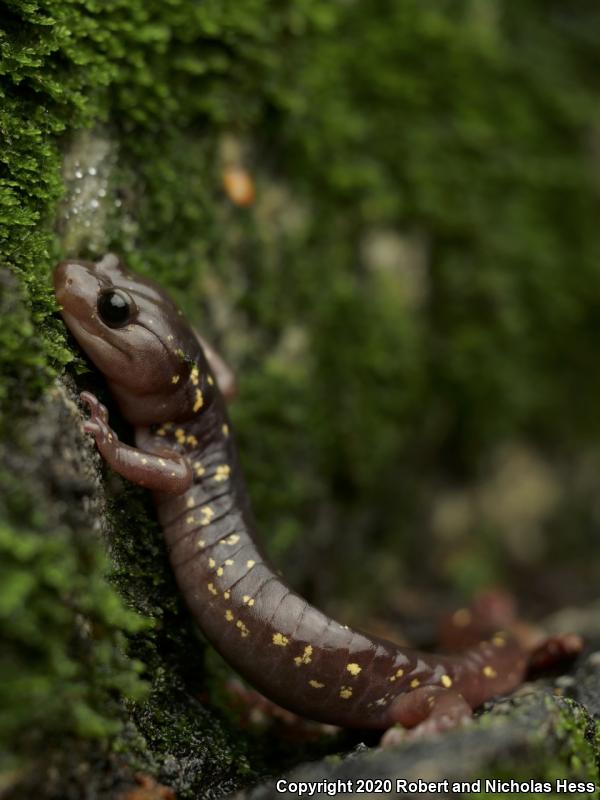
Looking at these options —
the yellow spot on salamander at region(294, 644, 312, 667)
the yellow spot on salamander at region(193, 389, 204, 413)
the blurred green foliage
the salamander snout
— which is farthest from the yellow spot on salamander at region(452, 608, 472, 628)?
the salamander snout

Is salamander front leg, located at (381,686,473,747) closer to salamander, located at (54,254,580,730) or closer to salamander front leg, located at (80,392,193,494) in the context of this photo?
salamander, located at (54,254,580,730)

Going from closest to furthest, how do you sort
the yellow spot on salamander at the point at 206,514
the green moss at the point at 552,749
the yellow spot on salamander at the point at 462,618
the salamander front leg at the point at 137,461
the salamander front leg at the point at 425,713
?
the green moss at the point at 552,749 < the salamander front leg at the point at 425,713 < the salamander front leg at the point at 137,461 < the yellow spot on salamander at the point at 206,514 < the yellow spot on salamander at the point at 462,618

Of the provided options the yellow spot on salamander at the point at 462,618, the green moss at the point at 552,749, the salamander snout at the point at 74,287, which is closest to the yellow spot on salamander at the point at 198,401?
the salamander snout at the point at 74,287

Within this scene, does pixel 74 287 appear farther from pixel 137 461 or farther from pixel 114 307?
pixel 137 461

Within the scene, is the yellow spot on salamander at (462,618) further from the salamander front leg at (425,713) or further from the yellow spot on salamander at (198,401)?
the yellow spot on salamander at (198,401)

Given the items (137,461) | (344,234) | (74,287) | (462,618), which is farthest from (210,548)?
(344,234)
